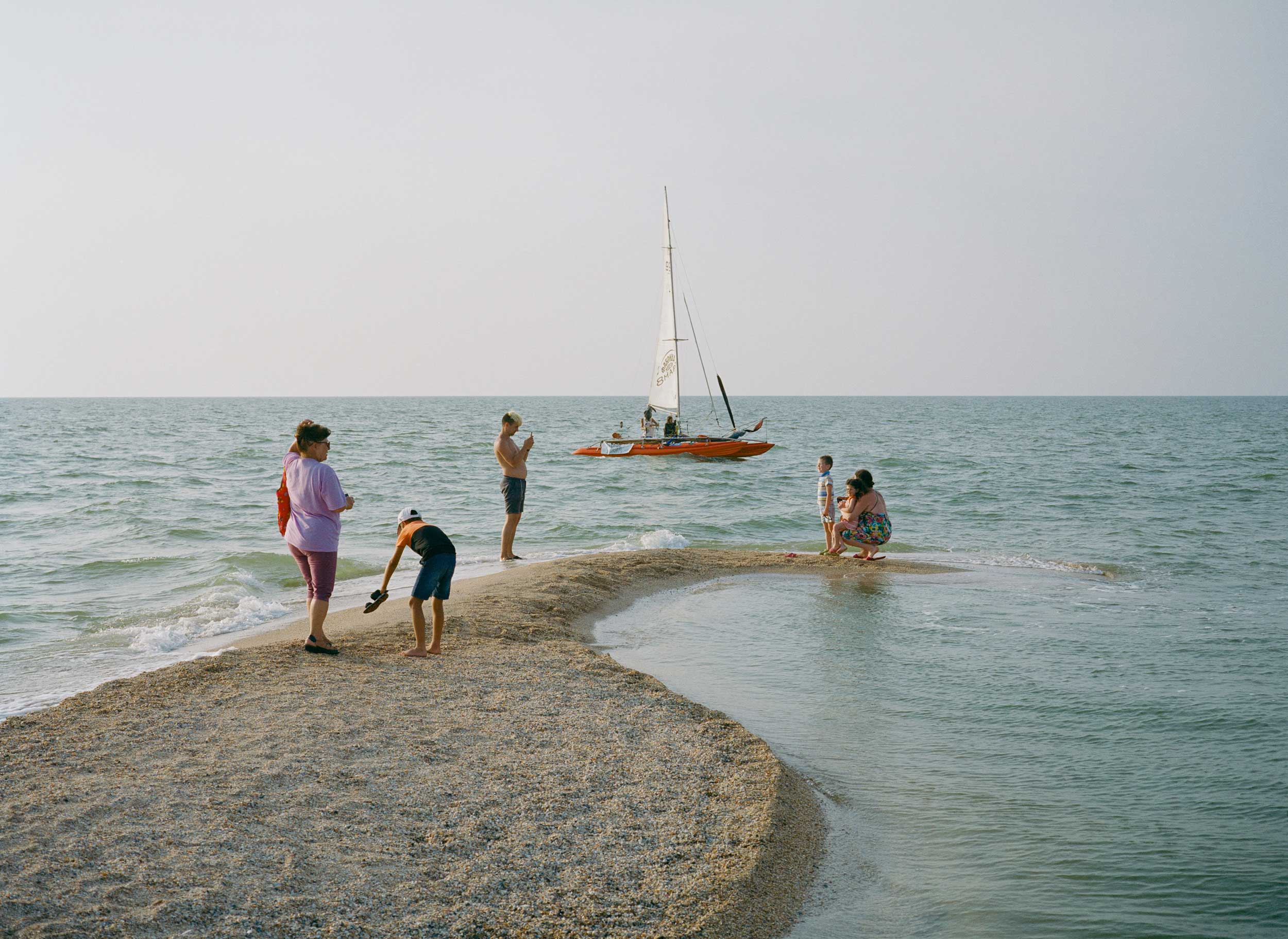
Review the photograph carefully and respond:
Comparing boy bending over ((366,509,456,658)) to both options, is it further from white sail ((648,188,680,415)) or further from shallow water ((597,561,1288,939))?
white sail ((648,188,680,415))

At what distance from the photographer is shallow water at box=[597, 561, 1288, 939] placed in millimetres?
4125

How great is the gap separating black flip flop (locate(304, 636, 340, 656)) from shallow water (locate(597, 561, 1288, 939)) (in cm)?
239

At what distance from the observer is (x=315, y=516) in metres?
6.87

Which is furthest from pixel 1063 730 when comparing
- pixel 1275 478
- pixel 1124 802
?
pixel 1275 478

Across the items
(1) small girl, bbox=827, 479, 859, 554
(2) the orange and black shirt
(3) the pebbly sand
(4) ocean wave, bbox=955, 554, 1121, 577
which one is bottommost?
(4) ocean wave, bbox=955, 554, 1121, 577

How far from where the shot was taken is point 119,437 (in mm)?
51938

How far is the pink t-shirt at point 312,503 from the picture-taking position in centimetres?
677

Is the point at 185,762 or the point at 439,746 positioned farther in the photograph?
the point at 439,746

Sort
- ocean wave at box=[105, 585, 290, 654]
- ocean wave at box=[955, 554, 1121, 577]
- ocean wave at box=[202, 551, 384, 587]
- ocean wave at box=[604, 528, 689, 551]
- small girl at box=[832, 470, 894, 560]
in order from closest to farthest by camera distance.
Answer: ocean wave at box=[105, 585, 290, 654] < ocean wave at box=[202, 551, 384, 587] < small girl at box=[832, 470, 894, 560] < ocean wave at box=[955, 554, 1121, 577] < ocean wave at box=[604, 528, 689, 551]

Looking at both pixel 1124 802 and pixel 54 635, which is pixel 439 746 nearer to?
pixel 1124 802

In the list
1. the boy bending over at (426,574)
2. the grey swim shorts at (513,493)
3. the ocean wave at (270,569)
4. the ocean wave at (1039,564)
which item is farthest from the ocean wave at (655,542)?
the boy bending over at (426,574)

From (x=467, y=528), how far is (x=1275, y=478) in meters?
25.0

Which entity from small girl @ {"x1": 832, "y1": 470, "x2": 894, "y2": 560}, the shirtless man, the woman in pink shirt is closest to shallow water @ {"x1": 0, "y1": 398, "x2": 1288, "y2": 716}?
the shirtless man

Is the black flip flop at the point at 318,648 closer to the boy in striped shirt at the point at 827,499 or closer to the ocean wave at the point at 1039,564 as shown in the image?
the boy in striped shirt at the point at 827,499
